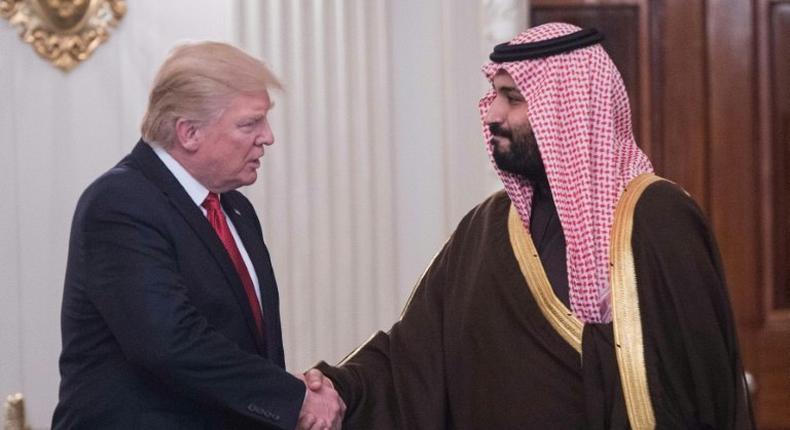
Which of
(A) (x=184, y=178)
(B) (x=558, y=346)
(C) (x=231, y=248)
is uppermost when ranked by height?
(A) (x=184, y=178)

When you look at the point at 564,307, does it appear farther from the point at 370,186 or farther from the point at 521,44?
the point at 370,186

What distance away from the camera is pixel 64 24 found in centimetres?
394

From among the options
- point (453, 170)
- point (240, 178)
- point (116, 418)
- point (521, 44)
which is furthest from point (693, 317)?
point (453, 170)

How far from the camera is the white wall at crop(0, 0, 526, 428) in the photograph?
398 cm

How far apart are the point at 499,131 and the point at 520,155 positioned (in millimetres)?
74

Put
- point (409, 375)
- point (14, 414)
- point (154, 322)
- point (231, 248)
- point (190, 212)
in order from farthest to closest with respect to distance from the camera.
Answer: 1. point (14, 414)
2. point (409, 375)
3. point (231, 248)
4. point (190, 212)
5. point (154, 322)

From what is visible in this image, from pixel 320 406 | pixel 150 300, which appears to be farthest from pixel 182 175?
pixel 320 406

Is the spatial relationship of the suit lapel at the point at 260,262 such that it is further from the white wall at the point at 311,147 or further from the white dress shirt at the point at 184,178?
the white wall at the point at 311,147

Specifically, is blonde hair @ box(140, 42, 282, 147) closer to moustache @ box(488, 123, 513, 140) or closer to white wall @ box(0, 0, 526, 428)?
moustache @ box(488, 123, 513, 140)

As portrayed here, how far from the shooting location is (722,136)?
418 centimetres

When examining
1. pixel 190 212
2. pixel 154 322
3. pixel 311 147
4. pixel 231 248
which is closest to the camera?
pixel 154 322

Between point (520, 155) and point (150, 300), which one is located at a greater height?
point (520, 155)

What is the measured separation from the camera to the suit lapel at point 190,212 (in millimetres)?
2691

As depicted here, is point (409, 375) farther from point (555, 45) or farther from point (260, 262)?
point (555, 45)
